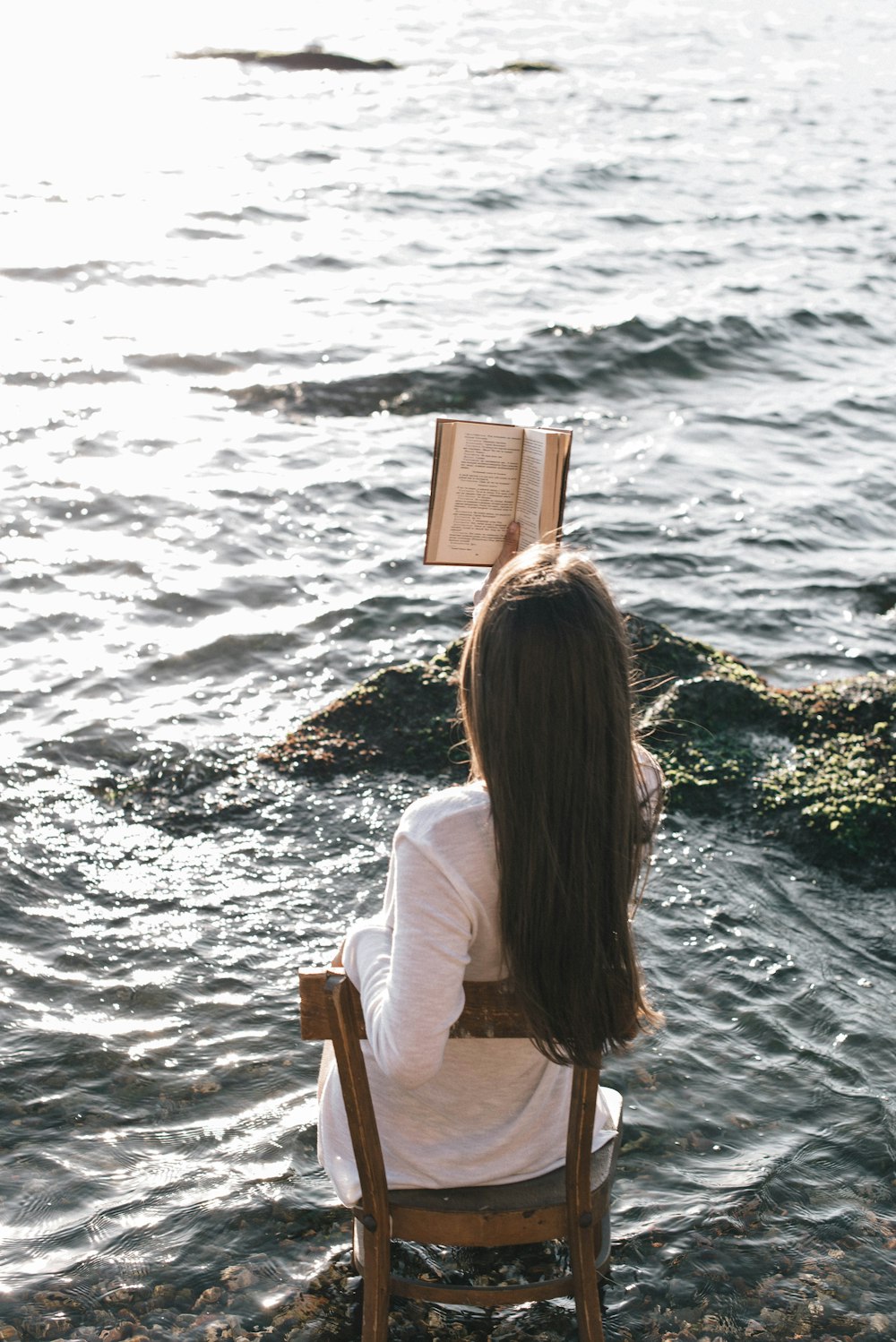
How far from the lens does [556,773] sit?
271cm

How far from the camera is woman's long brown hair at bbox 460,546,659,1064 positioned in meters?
2.67

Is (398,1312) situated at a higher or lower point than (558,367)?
lower

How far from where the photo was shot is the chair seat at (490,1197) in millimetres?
3035

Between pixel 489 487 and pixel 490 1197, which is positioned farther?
pixel 489 487

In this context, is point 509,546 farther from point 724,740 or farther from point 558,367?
point 558,367

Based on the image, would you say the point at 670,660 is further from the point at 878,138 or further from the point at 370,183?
the point at 878,138

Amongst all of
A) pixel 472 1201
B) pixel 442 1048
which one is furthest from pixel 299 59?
pixel 442 1048

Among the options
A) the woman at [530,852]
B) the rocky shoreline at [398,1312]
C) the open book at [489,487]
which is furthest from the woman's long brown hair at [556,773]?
the rocky shoreline at [398,1312]

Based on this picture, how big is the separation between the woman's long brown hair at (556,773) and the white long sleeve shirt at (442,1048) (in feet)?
0.24

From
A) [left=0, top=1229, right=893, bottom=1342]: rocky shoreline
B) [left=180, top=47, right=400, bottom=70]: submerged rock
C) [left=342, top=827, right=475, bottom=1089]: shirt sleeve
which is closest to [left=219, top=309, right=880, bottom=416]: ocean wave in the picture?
[left=0, top=1229, right=893, bottom=1342]: rocky shoreline

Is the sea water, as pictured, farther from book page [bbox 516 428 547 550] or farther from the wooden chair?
book page [bbox 516 428 547 550]

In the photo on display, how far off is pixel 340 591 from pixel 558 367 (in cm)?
611

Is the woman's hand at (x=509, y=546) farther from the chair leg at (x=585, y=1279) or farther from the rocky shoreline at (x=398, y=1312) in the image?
the rocky shoreline at (x=398, y=1312)

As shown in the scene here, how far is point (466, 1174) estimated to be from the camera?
311 centimetres
